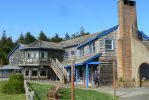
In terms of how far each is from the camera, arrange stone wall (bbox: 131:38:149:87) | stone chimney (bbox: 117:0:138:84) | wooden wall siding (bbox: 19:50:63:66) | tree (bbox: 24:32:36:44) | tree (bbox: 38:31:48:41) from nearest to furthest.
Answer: stone wall (bbox: 131:38:149:87) < stone chimney (bbox: 117:0:138:84) < wooden wall siding (bbox: 19:50:63:66) < tree (bbox: 24:32:36:44) < tree (bbox: 38:31:48:41)

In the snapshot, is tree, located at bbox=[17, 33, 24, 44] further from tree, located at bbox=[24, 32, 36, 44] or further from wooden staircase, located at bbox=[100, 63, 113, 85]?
wooden staircase, located at bbox=[100, 63, 113, 85]

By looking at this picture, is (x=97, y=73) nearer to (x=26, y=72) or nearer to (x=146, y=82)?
(x=146, y=82)

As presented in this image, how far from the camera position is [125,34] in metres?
35.2

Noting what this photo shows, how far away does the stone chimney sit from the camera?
34.3 metres

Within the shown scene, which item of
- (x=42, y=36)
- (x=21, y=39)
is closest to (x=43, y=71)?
(x=42, y=36)

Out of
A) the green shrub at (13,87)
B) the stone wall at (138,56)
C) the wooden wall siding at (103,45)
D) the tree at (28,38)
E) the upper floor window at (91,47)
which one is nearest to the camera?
the green shrub at (13,87)

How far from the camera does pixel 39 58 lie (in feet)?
184

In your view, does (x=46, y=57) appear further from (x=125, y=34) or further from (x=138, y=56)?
(x=138, y=56)

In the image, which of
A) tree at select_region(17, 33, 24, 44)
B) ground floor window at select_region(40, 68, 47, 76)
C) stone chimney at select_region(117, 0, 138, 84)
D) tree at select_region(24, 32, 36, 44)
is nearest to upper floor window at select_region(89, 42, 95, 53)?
stone chimney at select_region(117, 0, 138, 84)

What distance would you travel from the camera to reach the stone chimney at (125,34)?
113ft

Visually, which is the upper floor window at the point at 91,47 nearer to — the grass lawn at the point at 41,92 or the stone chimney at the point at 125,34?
the stone chimney at the point at 125,34

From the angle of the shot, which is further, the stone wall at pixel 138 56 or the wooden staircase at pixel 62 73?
the wooden staircase at pixel 62 73

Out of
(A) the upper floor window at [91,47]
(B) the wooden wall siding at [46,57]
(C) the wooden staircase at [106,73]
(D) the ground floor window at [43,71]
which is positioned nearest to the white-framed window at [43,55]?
(B) the wooden wall siding at [46,57]

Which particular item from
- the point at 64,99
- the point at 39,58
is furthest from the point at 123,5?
the point at 39,58
